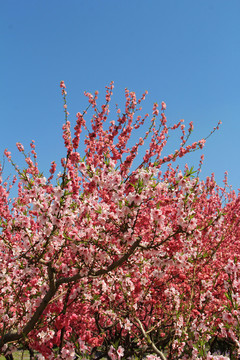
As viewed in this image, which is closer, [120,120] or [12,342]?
[12,342]

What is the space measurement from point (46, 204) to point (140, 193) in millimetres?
1373

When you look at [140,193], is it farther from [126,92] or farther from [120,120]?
[126,92]

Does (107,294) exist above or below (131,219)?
below

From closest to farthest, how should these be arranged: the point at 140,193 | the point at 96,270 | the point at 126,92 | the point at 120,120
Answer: the point at 140,193, the point at 96,270, the point at 120,120, the point at 126,92

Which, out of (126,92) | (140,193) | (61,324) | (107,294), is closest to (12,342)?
(61,324)

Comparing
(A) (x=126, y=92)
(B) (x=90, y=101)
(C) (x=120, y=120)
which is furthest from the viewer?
(A) (x=126, y=92)

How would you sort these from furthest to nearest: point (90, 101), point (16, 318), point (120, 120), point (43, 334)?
point (120, 120) < point (90, 101) < point (16, 318) < point (43, 334)

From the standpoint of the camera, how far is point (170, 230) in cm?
403

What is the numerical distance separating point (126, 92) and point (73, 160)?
190 inches

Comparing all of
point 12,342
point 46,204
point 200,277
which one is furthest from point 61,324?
point 200,277

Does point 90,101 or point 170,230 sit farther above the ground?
point 90,101

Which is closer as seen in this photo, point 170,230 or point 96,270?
point 170,230

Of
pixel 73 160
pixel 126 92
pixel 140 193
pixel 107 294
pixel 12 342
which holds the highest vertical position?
pixel 126 92

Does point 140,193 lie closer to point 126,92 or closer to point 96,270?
point 96,270
